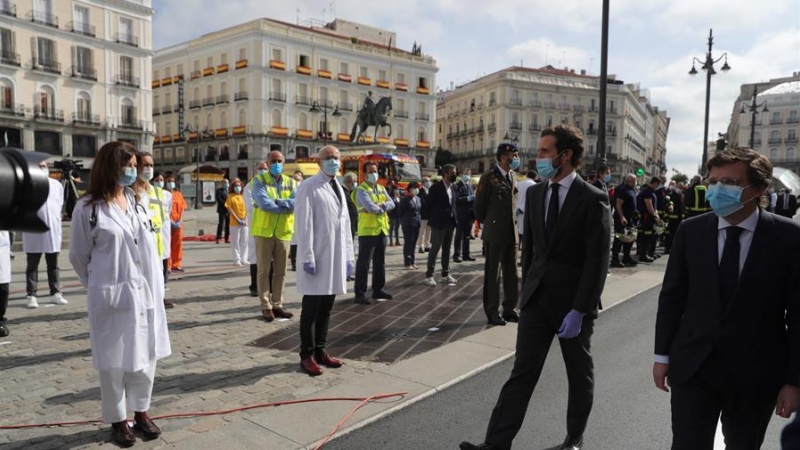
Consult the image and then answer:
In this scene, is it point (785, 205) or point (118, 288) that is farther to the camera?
point (785, 205)

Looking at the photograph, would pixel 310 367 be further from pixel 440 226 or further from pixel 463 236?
pixel 463 236

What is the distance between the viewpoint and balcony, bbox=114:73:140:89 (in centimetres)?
4634

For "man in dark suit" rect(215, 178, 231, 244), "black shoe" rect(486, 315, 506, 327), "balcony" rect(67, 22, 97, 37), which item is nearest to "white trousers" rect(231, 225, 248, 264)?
"man in dark suit" rect(215, 178, 231, 244)

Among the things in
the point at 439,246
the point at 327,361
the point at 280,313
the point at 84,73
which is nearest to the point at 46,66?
the point at 84,73

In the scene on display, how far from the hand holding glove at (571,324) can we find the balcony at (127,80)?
1992 inches

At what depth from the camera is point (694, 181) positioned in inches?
518

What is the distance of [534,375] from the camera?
11.0 ft

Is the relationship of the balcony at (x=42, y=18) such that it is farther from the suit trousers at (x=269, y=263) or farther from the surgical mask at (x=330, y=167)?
the surgical mask at (x=330, y=167)

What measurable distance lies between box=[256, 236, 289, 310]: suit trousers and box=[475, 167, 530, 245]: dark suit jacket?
2.47 metres

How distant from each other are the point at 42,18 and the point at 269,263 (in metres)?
45.6

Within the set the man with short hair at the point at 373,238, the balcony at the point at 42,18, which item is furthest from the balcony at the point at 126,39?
the man with short hair at the point at 373,238

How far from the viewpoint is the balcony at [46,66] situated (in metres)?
41.8

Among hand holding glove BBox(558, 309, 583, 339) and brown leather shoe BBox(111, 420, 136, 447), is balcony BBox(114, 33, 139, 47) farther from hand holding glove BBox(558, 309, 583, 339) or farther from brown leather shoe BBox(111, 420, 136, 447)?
hand holding glove BBox(558, 309, 583, 339)

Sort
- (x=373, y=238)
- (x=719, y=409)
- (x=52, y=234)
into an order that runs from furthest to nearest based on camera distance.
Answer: (x=373, y=238) → (x=52, y=234) → (x=719, y=409)
